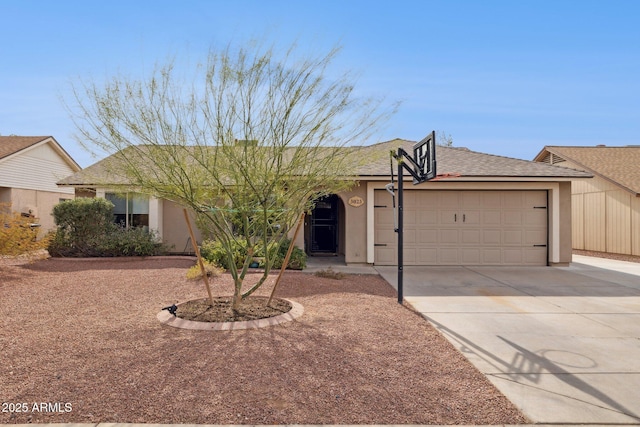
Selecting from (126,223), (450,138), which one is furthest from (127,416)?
(450,138)

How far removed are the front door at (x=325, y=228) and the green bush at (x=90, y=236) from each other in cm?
561

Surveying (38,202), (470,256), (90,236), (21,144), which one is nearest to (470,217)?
(470,256)

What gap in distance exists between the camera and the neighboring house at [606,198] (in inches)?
568

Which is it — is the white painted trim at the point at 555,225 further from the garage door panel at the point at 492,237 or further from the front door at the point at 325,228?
the front door at the point at 325,228

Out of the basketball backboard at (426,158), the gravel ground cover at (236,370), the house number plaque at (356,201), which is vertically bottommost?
the gravel ground cover at (236,370)

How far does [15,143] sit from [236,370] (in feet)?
69.3

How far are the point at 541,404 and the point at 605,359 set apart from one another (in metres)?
1.64

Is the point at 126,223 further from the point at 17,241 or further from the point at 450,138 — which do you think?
the point at 450,138

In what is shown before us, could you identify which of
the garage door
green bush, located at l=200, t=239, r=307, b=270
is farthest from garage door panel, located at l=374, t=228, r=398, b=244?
green bush, located at l=200, t=239, r=307, b=270

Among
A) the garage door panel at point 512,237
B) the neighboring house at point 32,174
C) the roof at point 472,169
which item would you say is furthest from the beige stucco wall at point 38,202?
the garage door panel at point 512,237

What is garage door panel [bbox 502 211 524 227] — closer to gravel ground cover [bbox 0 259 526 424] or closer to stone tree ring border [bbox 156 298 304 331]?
gravel ground cover [bbox 0 259 526 424]

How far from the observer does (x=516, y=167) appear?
11539mm

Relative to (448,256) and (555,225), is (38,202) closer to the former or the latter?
(448,256)

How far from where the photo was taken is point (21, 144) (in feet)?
60.5
